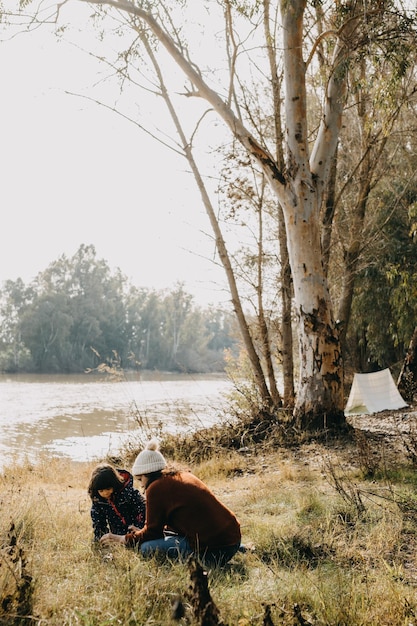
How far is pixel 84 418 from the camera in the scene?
18.8 m

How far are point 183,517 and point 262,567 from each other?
0.54m

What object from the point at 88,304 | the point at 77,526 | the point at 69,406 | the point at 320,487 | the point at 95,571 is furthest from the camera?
the point at 88,304

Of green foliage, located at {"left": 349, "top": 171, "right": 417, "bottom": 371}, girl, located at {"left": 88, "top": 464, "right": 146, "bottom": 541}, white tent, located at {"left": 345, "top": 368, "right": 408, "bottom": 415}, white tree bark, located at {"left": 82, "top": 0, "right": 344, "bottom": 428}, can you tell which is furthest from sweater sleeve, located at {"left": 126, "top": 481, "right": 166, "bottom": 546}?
green foliage, located at {"left": 349, "top": 171, "right": 417, "bottom": 371}

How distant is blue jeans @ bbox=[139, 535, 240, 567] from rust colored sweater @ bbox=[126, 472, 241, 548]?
1.4 inches

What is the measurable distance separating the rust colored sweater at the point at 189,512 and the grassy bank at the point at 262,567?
0.20m

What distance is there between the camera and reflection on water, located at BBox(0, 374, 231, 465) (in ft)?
36.9

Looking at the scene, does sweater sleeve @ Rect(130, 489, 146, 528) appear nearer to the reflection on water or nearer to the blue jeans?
the blue jeans

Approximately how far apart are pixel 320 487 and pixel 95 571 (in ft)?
9.10

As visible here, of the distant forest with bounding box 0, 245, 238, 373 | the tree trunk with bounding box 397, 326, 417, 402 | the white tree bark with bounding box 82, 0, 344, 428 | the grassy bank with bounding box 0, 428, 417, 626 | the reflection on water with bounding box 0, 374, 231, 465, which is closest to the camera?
the grassy bank with bounding box 0, 428, 417, 626

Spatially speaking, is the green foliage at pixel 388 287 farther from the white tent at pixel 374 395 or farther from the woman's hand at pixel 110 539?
the woman's hand at pixel 110 539

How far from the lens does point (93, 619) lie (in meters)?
2.43

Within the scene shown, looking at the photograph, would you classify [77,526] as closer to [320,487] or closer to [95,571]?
[95,571]

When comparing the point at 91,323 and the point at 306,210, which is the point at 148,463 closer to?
the point at 306,210

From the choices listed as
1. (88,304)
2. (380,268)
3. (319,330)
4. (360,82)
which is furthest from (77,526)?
(88,304)
